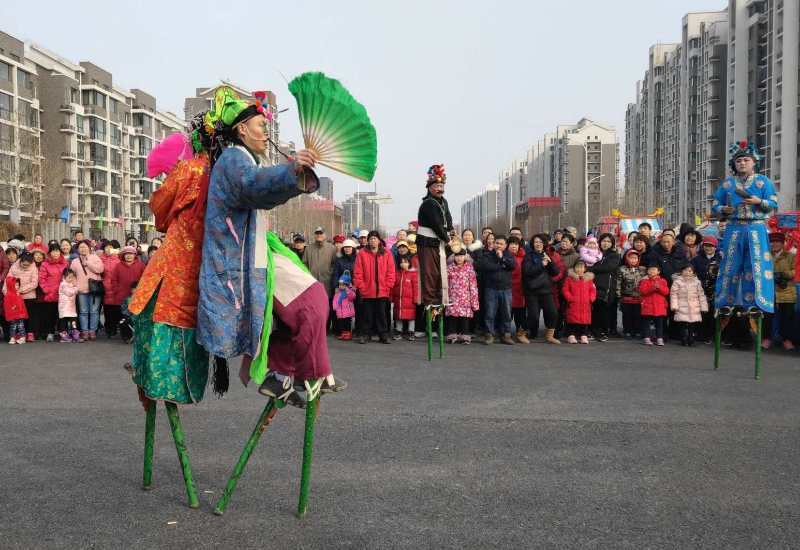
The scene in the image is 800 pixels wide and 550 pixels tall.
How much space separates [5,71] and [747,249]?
6613cm

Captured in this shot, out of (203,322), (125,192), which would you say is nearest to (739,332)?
(203,322)

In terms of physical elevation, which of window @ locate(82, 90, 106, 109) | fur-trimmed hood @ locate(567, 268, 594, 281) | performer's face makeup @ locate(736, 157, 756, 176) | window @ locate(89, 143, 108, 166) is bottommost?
fur-trimmed hood @ locate(567, 268, 594, 281)

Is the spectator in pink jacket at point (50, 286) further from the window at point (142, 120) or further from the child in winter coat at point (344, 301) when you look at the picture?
the window at point (142, 120)

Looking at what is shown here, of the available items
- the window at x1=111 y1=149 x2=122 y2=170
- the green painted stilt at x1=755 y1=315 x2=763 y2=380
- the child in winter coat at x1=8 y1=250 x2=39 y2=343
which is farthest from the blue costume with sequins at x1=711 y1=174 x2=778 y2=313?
the window at x1=111 y1=149 x2=122 y2=170

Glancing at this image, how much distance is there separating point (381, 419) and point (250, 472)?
1.60m

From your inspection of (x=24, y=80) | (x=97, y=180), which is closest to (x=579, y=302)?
(x=24, y=80)

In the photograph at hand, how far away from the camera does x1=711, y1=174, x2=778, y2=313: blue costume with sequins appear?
27.1ft

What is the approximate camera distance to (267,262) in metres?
3.65

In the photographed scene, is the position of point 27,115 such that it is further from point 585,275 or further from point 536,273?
point 585,275

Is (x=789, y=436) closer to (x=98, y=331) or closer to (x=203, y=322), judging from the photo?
(x=203, y=322)

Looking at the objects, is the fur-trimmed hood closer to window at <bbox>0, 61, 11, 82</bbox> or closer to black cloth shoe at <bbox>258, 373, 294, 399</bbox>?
black cloth shoe at <bbox>258, 373, 294, 399</bbox>

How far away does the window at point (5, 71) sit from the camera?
6078 centimetres

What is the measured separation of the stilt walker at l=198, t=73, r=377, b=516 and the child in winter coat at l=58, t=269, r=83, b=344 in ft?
30.5

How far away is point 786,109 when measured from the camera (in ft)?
213
